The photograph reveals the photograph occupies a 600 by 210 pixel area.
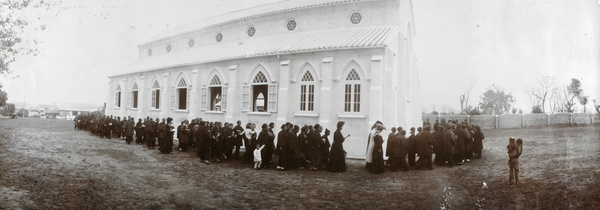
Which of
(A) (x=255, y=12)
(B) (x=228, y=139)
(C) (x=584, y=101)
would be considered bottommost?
(B) (x=228, y=139)

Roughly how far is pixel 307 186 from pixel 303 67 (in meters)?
7.53

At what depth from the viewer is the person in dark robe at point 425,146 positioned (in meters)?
11.0

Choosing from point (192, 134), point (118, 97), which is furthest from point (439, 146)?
point (118, 97)

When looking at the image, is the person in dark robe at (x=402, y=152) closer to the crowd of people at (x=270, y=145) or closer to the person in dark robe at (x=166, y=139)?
the crowd of people at (x=270, y=145)

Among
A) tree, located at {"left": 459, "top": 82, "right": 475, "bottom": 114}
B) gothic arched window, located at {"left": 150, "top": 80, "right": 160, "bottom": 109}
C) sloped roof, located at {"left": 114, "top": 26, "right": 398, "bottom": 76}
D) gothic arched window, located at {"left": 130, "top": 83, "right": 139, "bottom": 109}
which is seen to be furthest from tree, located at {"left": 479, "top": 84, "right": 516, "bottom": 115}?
gothic arched window, located at {"left": 130, "top": 83, "right": 139, "bottom": 109}

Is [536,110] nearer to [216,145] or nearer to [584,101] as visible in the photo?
[584,101]

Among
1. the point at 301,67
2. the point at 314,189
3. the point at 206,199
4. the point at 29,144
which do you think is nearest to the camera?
the point at 206,199

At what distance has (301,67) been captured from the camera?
1511 cm

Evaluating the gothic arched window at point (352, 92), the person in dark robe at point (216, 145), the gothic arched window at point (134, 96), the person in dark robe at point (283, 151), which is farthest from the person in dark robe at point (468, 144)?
the gothic arched window at point (134, 96)

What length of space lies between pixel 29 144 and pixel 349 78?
35.3ft

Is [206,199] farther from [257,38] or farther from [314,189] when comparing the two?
[257,38]

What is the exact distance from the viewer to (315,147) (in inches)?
447

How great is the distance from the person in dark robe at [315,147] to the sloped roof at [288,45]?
405 centimetres

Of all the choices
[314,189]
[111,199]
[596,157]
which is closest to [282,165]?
[314,189]
